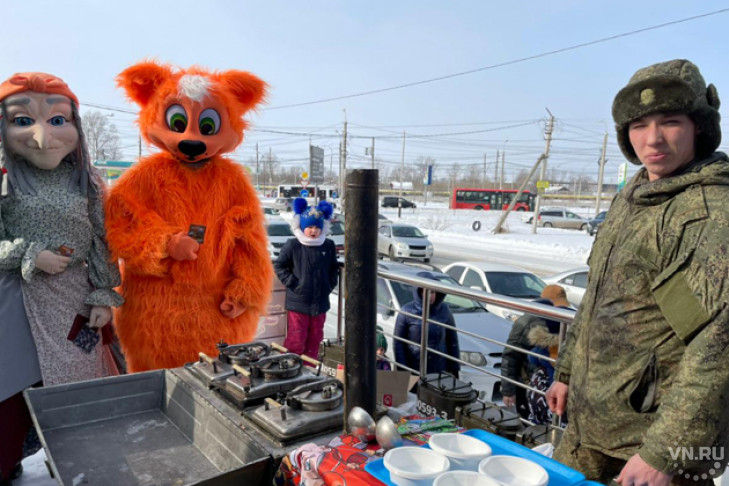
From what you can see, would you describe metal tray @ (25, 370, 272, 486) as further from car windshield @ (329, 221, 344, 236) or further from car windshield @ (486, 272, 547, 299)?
car windshield @ (329, 221, 344, 236)

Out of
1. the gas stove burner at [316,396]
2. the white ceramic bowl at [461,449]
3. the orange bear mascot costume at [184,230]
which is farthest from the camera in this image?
the orange bear mascot costume at [184,230]

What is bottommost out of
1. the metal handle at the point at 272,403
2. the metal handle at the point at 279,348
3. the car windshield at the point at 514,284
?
the car windshield at the point at 514,284

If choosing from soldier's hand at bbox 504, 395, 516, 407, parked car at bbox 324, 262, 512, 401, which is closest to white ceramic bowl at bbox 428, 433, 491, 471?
soldier's hand at bbox 504, 395, 516, 407

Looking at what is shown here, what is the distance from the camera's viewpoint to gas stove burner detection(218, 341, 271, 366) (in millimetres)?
1930

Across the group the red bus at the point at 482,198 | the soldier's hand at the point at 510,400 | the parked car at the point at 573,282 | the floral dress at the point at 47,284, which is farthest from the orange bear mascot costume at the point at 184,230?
the red bus at the point at 482,198

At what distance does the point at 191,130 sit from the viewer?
2789 millimetres

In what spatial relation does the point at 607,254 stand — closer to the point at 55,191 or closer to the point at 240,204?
the point at 240,204

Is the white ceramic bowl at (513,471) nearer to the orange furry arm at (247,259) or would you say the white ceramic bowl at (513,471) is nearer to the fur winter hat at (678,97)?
the fur winter hat at (678,97)

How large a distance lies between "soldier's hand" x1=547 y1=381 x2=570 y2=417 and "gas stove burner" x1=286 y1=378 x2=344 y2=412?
784 mm

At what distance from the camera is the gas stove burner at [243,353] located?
6.33 feet

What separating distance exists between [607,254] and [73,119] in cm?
265

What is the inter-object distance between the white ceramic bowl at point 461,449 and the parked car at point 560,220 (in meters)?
31.5

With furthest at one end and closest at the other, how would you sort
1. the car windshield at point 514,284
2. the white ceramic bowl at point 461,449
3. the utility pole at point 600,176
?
the utility pole at point 600,176 < the car windshield at point 514,284 < the white ceramic bowl at point 461,449

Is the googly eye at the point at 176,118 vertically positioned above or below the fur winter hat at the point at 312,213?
above
